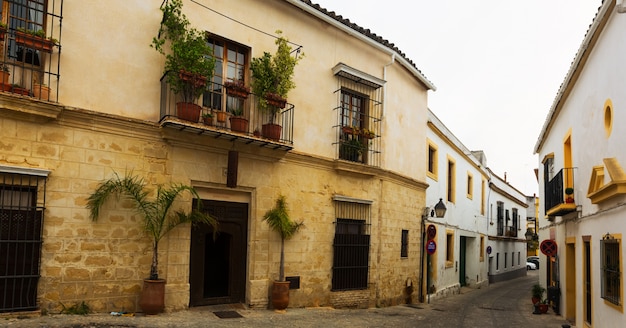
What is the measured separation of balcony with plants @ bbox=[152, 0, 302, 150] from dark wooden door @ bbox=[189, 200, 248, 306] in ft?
5.13

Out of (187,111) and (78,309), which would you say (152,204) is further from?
(78,309)

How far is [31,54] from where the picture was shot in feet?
26.1

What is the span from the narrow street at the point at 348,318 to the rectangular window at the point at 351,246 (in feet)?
2.71

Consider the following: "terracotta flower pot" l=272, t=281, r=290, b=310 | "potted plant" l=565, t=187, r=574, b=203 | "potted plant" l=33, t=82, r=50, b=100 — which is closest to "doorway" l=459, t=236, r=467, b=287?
"potted plant" l=565, t=187, r=574, b=203

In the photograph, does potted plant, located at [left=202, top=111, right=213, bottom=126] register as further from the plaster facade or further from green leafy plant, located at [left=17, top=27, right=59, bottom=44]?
green leafy plant, located at [left=17, top=27, right=59, bottom=44]

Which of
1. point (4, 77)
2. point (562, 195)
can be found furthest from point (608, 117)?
point (4, 77)

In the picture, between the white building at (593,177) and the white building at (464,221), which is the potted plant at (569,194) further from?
the white building at (464,221)

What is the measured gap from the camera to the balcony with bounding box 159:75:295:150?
9.23 meters

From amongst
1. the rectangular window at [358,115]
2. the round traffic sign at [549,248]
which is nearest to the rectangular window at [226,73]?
the rectangular window at [358,115]

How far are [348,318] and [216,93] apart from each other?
5449 millimetres

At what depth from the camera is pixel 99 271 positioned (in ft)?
27.6

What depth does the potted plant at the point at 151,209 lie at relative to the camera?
27.8 ft

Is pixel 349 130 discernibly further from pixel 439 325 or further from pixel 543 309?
pixel 543 309

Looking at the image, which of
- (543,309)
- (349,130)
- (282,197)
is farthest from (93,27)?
(543,309)
